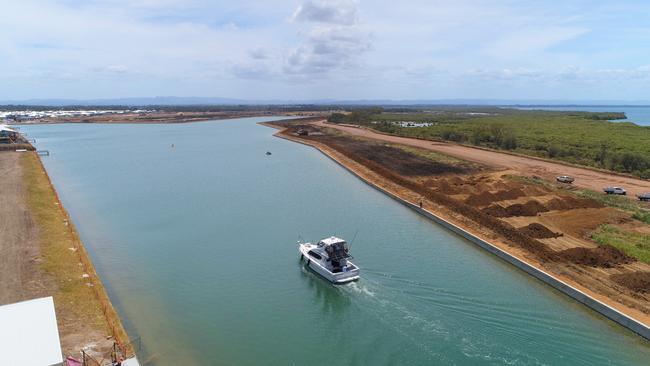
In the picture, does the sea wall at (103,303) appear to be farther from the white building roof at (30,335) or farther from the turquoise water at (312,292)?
the white building roof at (30,335)

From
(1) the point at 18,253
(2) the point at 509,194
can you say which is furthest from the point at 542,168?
(1) the point at 18,253

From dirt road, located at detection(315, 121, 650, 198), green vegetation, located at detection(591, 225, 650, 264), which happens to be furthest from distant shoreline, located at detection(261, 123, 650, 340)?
dirt road, located at detection(315, 121, 650, 198)

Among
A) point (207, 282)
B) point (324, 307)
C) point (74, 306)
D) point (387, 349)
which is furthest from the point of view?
point (207, 282)

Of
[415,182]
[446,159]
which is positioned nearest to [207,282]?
[415,182]

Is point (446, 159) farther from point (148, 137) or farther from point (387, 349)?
point (148, 137)

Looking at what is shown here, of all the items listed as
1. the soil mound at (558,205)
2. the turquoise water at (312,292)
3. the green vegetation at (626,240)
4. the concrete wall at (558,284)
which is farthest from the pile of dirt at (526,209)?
the turquoise water at (312,292)

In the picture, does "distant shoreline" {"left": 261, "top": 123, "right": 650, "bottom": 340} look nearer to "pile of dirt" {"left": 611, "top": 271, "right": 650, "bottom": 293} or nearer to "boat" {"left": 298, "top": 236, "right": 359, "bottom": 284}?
"pile of dirt" {"left": 611, "top": 271, "right": 650, "bottom": 293}
